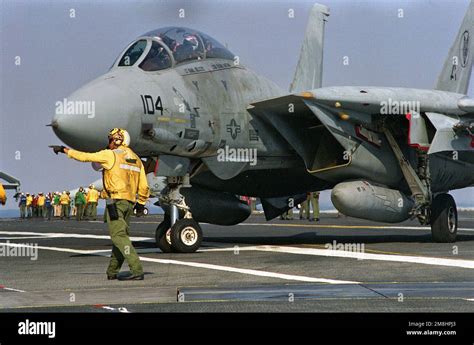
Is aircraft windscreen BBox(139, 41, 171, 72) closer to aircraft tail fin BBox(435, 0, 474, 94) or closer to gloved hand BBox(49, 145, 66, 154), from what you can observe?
gloved hand BBox(49, 145, 66, 154)

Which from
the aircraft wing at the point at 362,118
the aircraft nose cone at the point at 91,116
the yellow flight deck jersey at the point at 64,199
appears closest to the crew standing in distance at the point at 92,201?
the yellow flight deck jersey at the point at 64,199

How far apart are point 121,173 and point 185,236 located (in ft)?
14.5

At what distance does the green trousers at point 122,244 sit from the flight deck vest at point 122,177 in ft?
0.39

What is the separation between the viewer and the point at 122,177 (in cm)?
1116

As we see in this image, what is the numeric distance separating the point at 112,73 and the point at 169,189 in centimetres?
247

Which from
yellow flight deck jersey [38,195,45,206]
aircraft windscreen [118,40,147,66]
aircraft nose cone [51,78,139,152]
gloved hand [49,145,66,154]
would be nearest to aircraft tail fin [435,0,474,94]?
aircraft windscreen [118,40,147,66]

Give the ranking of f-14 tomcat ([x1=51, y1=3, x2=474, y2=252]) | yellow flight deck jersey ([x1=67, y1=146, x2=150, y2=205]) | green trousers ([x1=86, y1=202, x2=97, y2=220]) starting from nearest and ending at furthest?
1. yellow flight deck jersey ([x1=67, y1=146, x2=150, y2=205])
2. f-14 tomcat ([x1=51, y1=3, x2=474, y2=252])
3. green trousers ([x1=86, y1=202, x2=97, y2=220])

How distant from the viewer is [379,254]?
14672mm

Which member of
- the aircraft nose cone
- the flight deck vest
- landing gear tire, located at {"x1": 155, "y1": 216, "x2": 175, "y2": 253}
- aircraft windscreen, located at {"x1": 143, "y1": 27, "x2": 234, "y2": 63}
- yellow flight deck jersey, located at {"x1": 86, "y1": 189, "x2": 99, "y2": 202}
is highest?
aircraft windscreen, located at {"x1": 143, "y1": 27, "x2": 234, "y2": 63}

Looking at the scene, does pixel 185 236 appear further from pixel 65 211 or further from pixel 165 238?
pixel 65 211

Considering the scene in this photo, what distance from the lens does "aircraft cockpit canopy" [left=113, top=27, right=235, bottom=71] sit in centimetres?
1512
